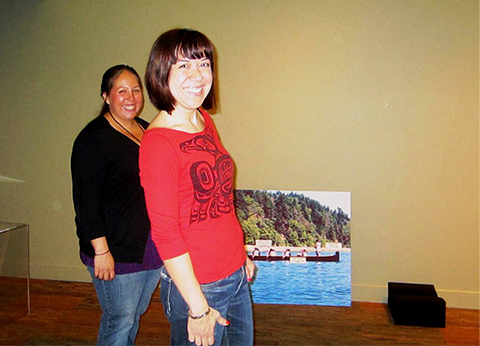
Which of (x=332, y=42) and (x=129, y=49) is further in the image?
(x=129, y=49)

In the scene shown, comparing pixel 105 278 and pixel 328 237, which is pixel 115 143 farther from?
pixel 328 237

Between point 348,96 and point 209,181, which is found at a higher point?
point 348,96

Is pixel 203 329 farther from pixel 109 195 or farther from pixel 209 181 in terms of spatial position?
pixel 109 195

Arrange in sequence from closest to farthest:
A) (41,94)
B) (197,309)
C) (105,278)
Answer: (197,309)
(105,278)
(41,94)

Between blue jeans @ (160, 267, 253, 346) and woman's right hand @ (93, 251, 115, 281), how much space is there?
0.42 metres

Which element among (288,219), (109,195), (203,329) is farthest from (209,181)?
(288,219)

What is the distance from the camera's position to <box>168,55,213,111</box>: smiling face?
3.76ft

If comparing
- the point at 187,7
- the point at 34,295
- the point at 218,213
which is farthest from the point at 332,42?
the point at 34,295

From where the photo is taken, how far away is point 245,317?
129cm

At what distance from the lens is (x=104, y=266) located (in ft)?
5.14

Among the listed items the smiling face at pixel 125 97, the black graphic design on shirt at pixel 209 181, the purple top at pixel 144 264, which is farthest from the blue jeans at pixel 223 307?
the smiling face at pixel 125 97

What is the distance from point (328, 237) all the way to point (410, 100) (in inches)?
41.4

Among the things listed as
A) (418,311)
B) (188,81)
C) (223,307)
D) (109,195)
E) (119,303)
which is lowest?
(418,311)

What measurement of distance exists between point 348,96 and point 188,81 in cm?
200
